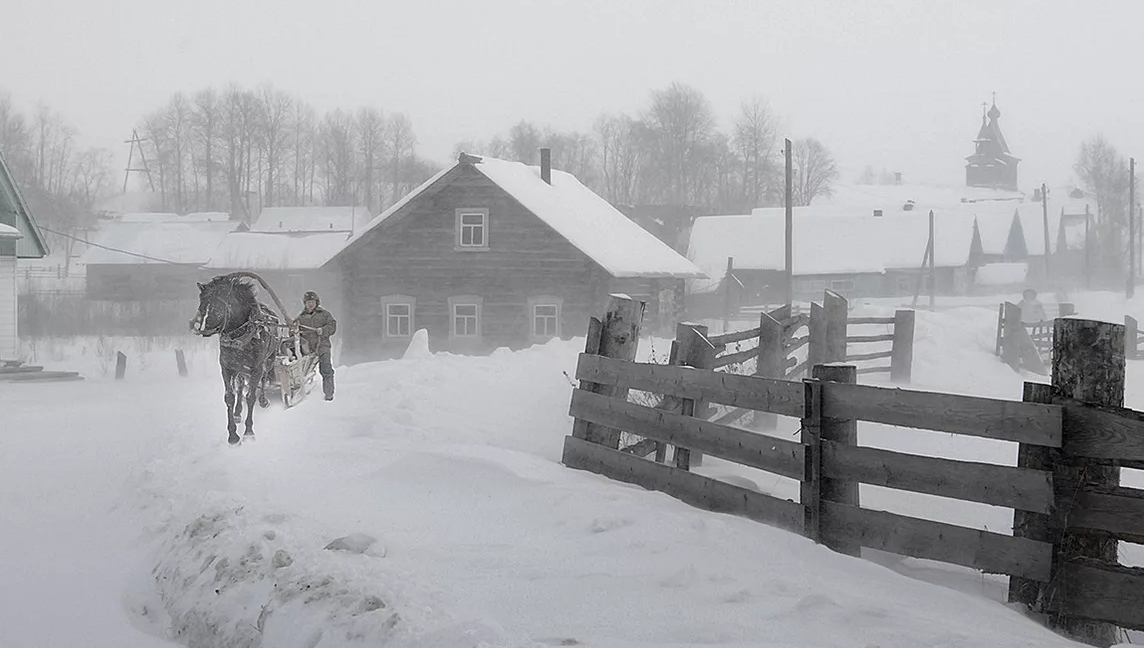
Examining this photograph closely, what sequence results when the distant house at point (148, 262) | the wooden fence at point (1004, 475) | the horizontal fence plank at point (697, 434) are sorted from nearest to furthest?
the wooden fence at point (1004, 475) → the horizontal fence plank at point (697, 434) → the distant house at point (148, 262)

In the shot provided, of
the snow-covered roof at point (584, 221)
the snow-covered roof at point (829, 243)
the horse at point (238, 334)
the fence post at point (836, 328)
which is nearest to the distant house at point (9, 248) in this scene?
the snow-covered roof at point (584, 221)

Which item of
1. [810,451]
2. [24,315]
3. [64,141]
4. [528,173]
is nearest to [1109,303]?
[528,173]

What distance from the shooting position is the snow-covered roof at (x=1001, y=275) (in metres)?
63.7

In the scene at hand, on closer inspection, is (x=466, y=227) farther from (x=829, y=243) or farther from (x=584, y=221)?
(x=829, y=243)

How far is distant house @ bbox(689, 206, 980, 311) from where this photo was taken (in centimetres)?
5678

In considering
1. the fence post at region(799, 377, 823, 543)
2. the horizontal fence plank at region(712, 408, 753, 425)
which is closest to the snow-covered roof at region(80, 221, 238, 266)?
the horizontal fence plank at region(712, 408, 753, 425)

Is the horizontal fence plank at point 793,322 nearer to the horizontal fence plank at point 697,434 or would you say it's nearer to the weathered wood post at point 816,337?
the weathered wood post at point 816,337

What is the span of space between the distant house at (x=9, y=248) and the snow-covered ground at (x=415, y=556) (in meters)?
13.6

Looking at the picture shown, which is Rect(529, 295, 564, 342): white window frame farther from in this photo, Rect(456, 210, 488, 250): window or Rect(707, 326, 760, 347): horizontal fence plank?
Rect(707, 326, 760, 347): horizontal fence plank

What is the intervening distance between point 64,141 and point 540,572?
8213 centimetres

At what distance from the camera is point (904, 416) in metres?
6.21

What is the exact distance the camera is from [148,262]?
55.2 metres

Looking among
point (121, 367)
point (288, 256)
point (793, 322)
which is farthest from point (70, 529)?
point (288, 256)

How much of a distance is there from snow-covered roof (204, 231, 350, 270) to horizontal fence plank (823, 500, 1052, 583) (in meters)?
46.5
